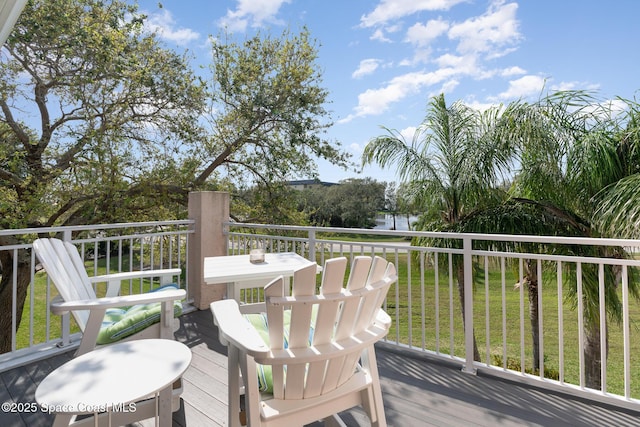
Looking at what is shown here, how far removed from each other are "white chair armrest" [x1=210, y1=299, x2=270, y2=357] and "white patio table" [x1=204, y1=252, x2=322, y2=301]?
0.75 m

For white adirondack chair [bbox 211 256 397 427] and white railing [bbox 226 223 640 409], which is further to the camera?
white railing [bbox 226 223 640 409]

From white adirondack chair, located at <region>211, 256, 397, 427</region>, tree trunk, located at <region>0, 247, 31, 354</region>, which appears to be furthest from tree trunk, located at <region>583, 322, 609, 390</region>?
tree trunk, located at <region>0, 247, 31, 354</region>

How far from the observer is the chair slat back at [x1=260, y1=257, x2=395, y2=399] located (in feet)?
4.49

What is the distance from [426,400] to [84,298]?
2395 mm

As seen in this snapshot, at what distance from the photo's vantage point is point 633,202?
446 cm

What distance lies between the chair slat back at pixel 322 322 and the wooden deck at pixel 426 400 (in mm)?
887

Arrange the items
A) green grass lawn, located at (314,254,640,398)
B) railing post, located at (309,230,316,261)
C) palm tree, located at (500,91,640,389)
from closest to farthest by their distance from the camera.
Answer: railing post, located at (309,230,316,261) < palm tree, located at (500,91,640,389) < green grass lawn, located at (314,254,640,398)

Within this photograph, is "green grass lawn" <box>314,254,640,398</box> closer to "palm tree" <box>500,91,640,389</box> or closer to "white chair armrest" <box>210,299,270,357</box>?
"palm tree" <box>500,91,640,389</box>

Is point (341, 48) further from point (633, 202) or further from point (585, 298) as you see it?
point (585, 298)

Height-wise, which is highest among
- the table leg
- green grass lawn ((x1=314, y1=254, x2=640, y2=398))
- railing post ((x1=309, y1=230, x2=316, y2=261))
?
railing post ((x1=309, y1=230, x2=316, y2=261))

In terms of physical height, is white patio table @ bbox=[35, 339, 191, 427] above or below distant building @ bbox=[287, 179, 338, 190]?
below

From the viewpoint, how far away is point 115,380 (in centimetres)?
136

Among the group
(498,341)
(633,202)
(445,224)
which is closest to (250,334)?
(633,202)

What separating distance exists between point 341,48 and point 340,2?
1039mm
